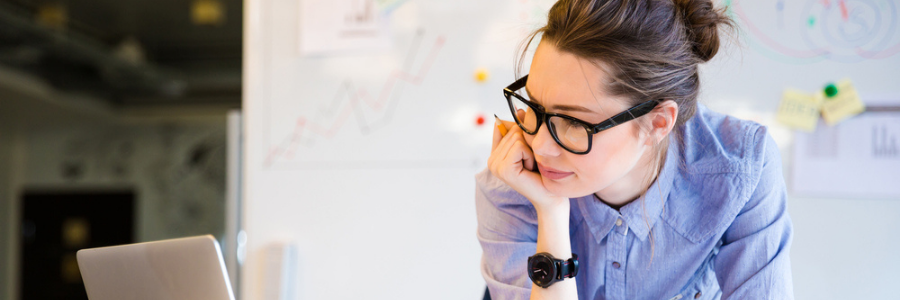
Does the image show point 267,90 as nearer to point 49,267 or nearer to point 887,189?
point 887,189

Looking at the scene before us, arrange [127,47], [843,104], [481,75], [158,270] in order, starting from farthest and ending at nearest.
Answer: [127,47]
[481,75]
[843,104]
[158,270]

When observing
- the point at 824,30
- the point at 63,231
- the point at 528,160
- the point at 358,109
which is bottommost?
the point at 63,231

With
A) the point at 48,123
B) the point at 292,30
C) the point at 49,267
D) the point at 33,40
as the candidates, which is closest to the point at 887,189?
the point at 292,30

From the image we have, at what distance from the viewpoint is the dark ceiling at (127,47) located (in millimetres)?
4082

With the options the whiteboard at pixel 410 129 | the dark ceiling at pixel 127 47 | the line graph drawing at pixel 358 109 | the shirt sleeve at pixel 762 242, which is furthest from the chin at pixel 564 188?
the dark ceiling at pixel 127 47

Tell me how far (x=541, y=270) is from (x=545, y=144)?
21 centimetres

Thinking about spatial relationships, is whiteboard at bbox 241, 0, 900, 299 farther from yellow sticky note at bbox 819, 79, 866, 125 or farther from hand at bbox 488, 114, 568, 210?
hand at bbox 488, 114, 568, 210

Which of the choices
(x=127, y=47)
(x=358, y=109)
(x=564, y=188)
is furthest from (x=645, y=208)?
(x=127, y=47)

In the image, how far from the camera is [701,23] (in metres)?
0.87

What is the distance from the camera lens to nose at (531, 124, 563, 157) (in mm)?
868

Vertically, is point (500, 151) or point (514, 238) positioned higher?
point (500, 151)

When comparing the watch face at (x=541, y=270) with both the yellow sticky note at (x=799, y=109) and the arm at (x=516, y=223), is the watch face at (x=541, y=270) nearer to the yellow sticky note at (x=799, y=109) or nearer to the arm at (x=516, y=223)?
the arm at (x=516, y=223)

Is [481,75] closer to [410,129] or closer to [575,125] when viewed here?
[410,129]

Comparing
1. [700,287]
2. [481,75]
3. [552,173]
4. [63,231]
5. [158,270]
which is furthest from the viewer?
[63,231]
